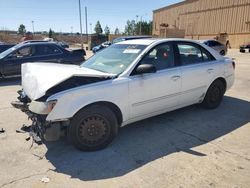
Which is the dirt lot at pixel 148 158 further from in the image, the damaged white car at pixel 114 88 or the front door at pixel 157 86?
the front door at pixel 157 86

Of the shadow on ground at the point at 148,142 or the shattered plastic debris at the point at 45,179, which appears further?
the shadow on ground at the point at 148,142

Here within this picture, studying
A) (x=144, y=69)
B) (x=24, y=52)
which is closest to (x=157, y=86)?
(x=144, y=69)

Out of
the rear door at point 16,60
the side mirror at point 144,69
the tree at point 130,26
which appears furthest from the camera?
the tree at point 130,26

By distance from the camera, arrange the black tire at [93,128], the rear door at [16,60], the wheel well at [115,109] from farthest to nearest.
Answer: the rear door at [16,60] < the wheel well at [115,109] < the black tire at [93,128]

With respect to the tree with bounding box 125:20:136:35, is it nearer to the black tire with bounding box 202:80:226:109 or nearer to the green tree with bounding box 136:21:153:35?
the green tree with bounding box 136:21:153:35

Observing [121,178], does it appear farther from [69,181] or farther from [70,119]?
[70,119]

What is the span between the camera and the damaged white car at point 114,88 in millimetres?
3615

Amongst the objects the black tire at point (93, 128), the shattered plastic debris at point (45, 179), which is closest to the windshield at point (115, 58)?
the black tire at point (93, 128)

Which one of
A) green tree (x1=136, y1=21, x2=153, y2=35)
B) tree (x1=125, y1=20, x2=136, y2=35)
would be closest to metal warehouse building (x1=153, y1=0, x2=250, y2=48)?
green tree (x1=136, y1=21, x2=153, y2=35)

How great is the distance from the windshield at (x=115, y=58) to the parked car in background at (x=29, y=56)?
570 cm

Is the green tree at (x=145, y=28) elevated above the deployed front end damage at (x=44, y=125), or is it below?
above

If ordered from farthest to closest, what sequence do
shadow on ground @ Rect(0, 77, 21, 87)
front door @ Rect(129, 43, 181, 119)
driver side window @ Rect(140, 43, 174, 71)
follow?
shadow on ground @ Rect(0, 77, 21, 87), driver side window @ Rect(140, 43, 174, 71), front door @ Rect(129, 43, 181, 119)

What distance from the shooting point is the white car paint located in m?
3.63

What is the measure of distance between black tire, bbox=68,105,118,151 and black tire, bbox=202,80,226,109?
2.51 metres
